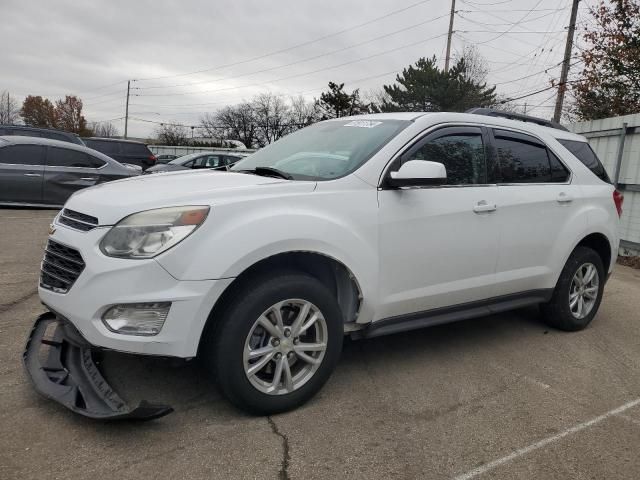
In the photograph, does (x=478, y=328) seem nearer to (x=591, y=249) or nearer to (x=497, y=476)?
(x=591, y=249)

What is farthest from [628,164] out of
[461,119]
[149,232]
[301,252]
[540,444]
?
[149,232]

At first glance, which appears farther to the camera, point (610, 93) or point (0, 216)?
point (610, 93)

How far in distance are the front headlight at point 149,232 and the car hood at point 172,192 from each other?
0.05 meters

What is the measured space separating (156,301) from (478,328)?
3203 millimetres

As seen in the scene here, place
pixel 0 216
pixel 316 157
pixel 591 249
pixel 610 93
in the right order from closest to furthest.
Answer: pixel 316 157, pixel 591 249, pixel 0 216, pixel 610 93

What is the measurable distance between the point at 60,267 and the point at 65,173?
8200mm

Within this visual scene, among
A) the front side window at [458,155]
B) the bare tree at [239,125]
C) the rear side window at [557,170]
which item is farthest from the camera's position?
the bare tree at [239,125]

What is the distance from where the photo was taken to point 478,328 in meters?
4.74

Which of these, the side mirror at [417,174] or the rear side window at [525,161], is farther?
the rear side window at [525,161]

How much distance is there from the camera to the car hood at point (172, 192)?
8.72 ft

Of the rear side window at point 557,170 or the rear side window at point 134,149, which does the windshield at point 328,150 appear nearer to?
the rear side window at point 557,170

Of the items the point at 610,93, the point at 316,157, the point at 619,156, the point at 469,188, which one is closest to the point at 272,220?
the point at 316,157

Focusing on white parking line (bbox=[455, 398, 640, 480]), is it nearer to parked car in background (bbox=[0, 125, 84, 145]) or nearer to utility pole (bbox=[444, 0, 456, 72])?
parked car in background (bbox=[0, 125, 84, 145])

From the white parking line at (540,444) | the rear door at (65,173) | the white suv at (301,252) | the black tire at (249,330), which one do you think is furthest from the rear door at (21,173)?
the white parking line at (540,444)
